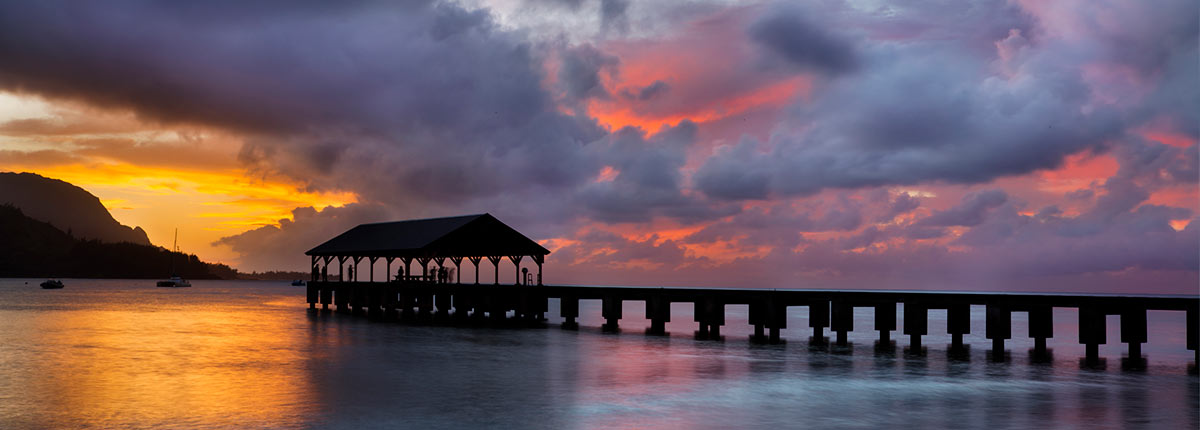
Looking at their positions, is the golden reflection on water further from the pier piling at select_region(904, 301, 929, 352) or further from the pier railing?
the pier piling at select_region(904, 301, 929, 352)

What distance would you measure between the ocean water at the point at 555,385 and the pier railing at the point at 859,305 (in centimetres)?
118

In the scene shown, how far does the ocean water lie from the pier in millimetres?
1372

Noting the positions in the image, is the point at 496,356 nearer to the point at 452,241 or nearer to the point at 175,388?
the point at 175,388

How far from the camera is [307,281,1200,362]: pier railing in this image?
98.4ft

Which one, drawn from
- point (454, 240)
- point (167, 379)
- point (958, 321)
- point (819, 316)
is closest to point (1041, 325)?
point (958, 321)

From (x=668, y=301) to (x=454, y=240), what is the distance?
1569cm

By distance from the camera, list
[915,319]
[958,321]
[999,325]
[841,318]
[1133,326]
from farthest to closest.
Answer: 1. [841,318]
2. [958,321]
3. [915,319]
4. [999,325]
5. [1133,326]

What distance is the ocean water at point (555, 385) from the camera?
52.6 ft

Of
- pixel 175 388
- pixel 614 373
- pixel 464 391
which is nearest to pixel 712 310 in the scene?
pixel 614 373

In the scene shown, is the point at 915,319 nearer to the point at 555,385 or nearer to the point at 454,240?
the point at 555,385

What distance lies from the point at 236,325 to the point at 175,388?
28439 mm

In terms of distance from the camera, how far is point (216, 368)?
24156 millimetres

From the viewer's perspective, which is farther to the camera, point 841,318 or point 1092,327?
point 841,318

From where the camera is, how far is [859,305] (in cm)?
3344
